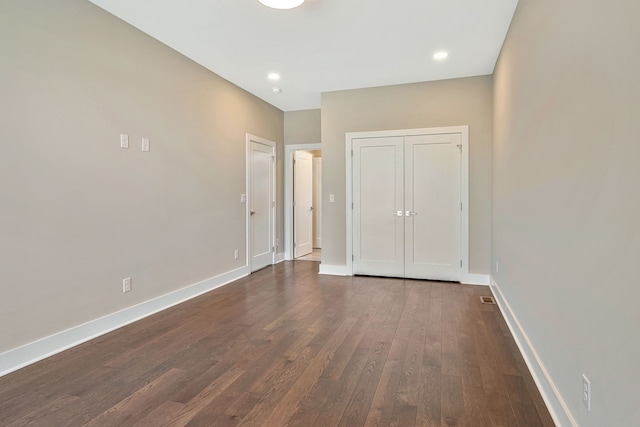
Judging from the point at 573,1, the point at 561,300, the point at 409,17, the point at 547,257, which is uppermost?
the point at 409,17

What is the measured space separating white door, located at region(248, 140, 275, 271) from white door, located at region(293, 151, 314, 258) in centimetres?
65

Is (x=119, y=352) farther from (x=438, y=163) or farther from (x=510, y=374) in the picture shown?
(x=438, y=163)

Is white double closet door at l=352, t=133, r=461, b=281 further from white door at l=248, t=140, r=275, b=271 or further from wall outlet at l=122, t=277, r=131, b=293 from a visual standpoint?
wall outlet at l=122, t=277, r=131, b=293

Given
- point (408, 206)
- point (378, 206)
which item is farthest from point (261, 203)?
point (408, 206)

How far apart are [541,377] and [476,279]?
107 inches

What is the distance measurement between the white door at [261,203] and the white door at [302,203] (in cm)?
65

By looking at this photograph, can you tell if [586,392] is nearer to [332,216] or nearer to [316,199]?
[332,216]

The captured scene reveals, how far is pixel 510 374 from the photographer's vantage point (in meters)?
2.36

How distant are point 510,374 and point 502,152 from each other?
2344 millimetres

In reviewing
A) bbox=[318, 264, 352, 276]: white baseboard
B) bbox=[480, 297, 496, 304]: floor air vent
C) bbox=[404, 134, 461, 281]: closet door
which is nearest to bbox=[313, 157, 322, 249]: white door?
bbox=[318, 264, 352, 276]: white baseboard

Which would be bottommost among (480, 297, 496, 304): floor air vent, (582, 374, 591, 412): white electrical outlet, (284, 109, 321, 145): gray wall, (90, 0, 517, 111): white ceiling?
(480, 297, 496, 304): floor air vent

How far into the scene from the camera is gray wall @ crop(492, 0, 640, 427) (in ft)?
3.82

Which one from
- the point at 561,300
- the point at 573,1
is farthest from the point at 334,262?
the point at 573,1

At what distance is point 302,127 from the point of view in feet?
21.0
